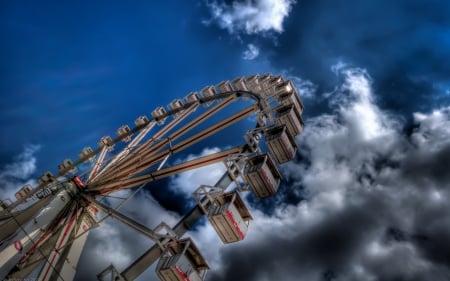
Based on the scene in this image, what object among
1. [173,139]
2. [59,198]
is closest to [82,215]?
[59,198]

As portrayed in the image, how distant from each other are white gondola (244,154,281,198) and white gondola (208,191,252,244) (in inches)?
34.0

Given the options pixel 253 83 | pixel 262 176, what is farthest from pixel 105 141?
pixel 262 176

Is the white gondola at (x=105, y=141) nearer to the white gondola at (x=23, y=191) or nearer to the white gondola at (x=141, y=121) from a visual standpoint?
the white gondola at (x=141, y=121)

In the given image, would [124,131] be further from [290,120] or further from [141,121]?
[290,120]

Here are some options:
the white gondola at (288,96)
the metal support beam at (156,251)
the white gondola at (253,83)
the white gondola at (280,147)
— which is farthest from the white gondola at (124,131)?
the metal support beam at (156,251)

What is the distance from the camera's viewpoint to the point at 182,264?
974 centimetres

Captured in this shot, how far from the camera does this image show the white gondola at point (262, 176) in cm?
1152

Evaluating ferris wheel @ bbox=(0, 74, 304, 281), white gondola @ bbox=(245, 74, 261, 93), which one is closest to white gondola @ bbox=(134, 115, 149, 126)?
ferris wheel @ bbox=(0, 74, 304, 281)

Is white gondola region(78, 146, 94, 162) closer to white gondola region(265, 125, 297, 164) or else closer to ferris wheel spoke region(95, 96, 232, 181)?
ferris wheel spoke region(95, 96, 232, 181)

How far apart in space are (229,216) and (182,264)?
5.47 feet

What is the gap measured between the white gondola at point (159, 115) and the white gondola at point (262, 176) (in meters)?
8.94

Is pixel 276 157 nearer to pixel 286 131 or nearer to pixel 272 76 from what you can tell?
pixel 286 131

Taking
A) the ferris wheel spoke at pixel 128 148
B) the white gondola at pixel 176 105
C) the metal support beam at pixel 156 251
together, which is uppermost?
the white gondola at pixel 176 105

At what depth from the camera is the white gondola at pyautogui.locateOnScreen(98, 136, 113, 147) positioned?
67.4 ft
